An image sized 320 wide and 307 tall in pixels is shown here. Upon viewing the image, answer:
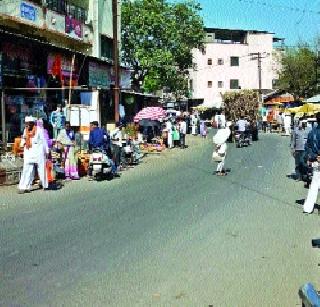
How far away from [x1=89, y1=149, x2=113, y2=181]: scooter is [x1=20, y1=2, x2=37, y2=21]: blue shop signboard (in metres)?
8.37

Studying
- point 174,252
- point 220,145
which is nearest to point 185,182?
point 220,145

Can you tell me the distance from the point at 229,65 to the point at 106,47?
4513cm

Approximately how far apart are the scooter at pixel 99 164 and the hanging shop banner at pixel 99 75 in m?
11.1

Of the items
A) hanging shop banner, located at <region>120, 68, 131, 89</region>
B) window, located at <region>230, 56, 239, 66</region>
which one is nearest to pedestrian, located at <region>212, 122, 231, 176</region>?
hanging shop banner, located at <region>120, 68, 131, 89</region>

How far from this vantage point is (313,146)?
10.7 meters

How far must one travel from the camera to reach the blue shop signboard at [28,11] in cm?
2172

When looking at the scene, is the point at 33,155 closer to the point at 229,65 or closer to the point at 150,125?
the point at 150,125

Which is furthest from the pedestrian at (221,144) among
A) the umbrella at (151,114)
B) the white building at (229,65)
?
the white building at (229,65)

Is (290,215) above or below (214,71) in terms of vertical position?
below

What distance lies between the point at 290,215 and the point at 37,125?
6.58 meters

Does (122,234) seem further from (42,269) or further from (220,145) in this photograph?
(220,145)

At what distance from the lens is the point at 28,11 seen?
2225cm

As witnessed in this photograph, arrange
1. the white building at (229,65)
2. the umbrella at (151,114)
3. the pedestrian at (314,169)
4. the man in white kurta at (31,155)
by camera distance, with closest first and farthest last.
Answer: the pedestrian at (314,169) < the man in white kurta at (31,155) < the umbrella at (151,114) < the white building at (229,65)

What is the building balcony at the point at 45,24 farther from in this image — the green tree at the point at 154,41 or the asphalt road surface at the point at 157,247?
the green tree at the point at 154,41
